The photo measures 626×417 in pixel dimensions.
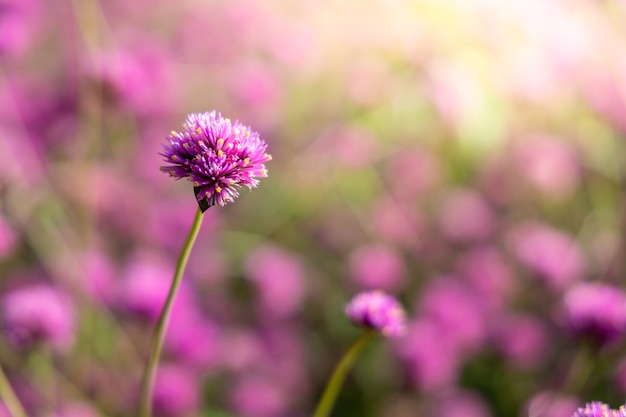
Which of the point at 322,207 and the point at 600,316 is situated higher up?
the point at 322,207

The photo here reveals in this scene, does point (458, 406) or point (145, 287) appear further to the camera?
point (458, 406)

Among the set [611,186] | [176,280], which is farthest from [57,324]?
[611,186]

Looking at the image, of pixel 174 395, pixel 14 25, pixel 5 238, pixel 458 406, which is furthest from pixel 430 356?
pixel 14 25

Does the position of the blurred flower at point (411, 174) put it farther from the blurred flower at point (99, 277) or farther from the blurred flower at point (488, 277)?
the blurred flower at point (99, 277)

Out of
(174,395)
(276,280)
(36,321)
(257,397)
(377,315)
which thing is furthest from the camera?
(276,280)

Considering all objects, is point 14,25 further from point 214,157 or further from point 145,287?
point 214,157

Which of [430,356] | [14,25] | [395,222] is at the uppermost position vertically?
[14,25]

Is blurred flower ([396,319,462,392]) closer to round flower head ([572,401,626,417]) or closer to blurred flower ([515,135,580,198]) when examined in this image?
blurred flower ([515,135,580,198])

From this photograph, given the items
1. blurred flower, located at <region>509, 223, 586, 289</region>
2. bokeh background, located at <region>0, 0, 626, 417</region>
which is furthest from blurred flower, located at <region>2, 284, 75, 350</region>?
blurred flower, located at <region>509, 223, 586, 289</region>

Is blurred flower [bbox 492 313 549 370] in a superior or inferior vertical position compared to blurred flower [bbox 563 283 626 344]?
superior
